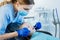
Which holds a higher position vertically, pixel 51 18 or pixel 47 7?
pixel 47 7

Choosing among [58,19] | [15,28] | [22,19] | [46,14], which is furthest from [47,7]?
[15,28]

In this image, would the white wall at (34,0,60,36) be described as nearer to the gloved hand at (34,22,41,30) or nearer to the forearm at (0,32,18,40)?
the gloved hand at (34,22,41,30)

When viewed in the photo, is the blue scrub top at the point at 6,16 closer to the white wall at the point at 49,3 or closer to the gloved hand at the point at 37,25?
the gloved hand at the point at 37,25

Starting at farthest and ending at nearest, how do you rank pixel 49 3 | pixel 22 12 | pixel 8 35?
pixel 49 3 < pixel 22 12 < pixel 8 35

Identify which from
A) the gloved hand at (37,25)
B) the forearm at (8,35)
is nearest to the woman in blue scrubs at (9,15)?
the forearm at (8,35)

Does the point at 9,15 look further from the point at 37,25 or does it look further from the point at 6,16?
the point at 37,25

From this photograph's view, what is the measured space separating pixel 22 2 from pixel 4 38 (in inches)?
14.3

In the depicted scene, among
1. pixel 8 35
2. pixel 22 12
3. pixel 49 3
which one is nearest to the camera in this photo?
pixel 8 35

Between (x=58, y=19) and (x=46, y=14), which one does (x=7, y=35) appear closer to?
(x=46, y=14)

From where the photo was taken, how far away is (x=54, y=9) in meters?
1.39

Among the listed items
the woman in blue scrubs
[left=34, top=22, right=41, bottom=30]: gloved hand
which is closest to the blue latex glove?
the woman in blue scrubs

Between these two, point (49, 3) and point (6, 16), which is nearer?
point (6, 16)

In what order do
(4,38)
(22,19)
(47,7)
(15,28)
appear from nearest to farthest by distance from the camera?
(4,38), (15,28), (22,19), (47,7)

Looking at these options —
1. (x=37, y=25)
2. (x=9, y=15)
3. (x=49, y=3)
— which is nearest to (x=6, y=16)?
(x=9, y=15)
